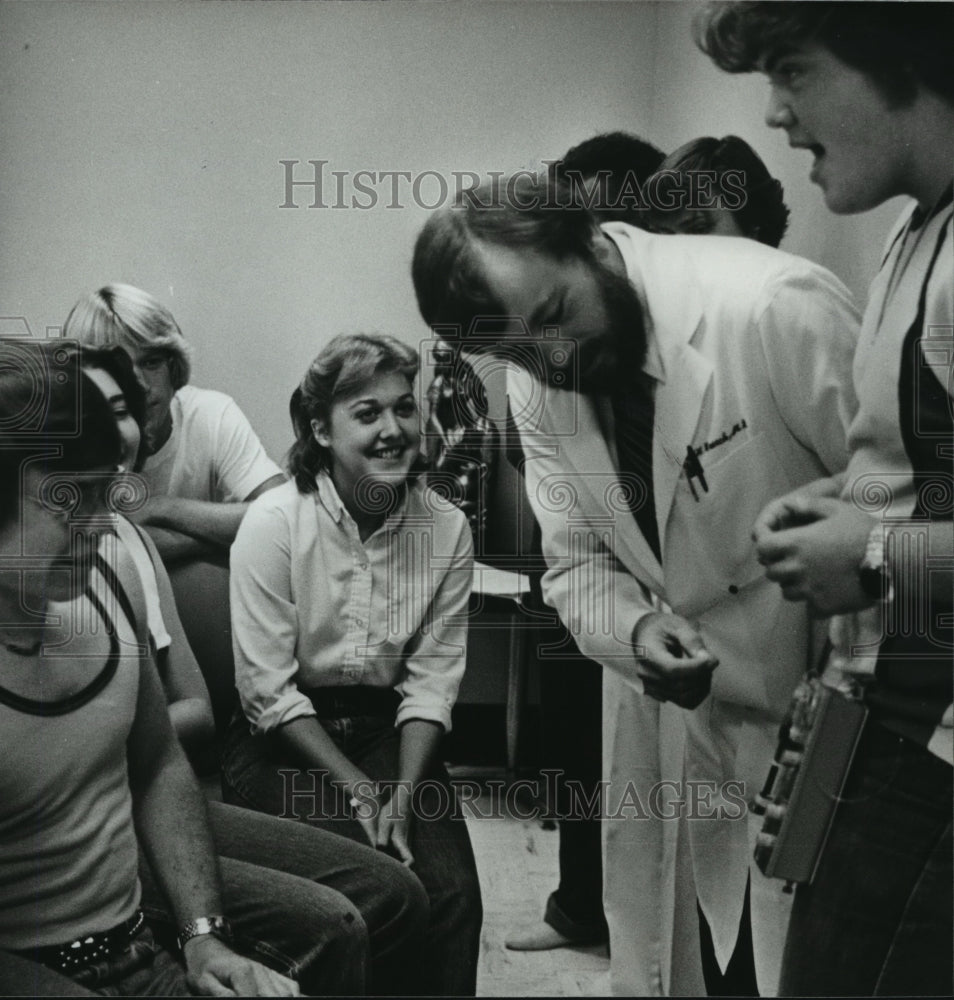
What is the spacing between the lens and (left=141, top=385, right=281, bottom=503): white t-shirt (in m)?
1.61

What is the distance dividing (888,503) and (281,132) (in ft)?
3.09

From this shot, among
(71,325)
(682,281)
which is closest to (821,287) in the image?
(682,281)

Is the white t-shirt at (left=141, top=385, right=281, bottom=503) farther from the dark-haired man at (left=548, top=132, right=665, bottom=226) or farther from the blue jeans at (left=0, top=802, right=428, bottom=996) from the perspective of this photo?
the dark-haired man at (left=548, top=132, right=665, bottom=226)

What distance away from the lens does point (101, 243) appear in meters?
1.59

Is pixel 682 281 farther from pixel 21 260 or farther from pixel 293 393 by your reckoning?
pixel 21 260

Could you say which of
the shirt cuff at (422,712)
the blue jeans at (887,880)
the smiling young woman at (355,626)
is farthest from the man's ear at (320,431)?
the blue jeans at (887,880)

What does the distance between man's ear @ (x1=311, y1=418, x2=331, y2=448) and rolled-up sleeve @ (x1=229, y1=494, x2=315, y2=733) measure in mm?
107

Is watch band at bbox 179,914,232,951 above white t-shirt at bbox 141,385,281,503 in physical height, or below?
below

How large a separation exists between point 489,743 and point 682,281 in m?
0.68

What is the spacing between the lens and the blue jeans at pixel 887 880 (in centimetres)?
155

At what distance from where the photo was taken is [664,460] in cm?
161

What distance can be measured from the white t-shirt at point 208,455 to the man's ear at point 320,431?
0.07 metres

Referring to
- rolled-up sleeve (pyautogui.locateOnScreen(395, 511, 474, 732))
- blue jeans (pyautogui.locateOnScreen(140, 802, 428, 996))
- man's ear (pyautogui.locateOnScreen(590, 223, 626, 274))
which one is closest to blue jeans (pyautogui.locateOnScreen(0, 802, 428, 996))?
blue jeans (pyautogui.locateOnScreen(140, 802, 428, 996))

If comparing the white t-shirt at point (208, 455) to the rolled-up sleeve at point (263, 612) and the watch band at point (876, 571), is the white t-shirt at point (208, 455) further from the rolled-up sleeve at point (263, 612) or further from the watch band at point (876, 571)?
the watch band at point (876, 571)
